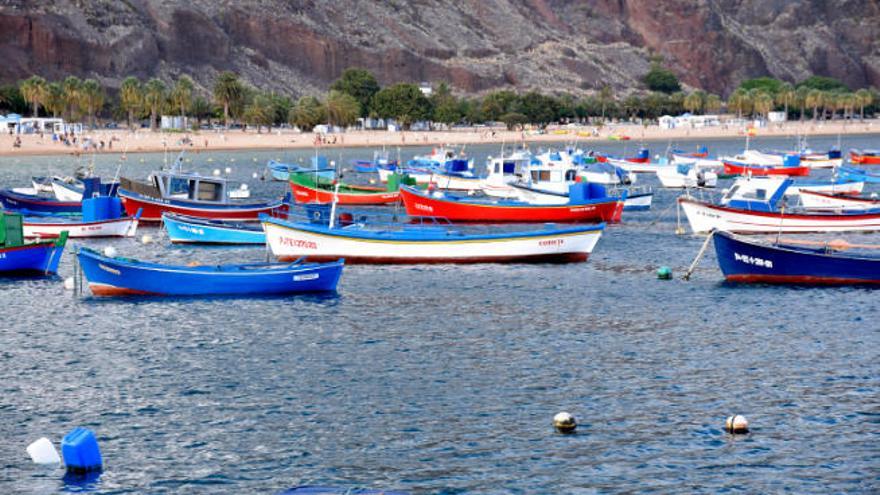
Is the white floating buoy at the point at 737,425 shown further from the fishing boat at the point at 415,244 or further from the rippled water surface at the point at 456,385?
the fishing boat at the point at 415,244

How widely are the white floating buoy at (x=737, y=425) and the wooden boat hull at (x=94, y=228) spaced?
147 feet

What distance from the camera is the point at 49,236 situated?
6881 centimetres

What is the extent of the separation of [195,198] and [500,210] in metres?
17.3

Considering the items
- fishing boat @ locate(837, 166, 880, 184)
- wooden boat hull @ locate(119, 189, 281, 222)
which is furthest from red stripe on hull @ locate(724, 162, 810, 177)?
wooden boat hull @ locate(119, 189, 281, 222)

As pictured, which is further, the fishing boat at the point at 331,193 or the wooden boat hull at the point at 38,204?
the fishing boat at the point at 331,193

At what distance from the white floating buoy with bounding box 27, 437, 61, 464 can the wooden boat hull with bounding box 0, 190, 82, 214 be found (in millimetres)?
50890

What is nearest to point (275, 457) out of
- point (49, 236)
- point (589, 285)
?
point (589, 285)

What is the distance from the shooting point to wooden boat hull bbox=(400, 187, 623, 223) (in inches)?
2980

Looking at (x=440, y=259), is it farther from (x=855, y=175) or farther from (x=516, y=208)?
(x=855, y=175)

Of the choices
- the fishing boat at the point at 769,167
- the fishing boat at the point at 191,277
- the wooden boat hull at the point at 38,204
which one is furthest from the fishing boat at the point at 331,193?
the fishing boat at the point at 769,167

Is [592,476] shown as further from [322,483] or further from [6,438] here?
[6,438]

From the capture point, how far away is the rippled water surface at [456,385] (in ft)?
102

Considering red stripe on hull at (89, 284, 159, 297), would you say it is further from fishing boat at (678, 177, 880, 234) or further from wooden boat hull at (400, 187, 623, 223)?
fishing boat at (678, 177, 880, 234)

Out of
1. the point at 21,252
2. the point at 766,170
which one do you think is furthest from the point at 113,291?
the point at 766,170
